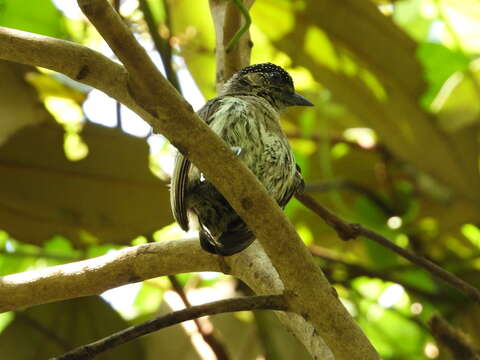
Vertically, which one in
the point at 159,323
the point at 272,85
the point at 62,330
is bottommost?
the point at 159,323

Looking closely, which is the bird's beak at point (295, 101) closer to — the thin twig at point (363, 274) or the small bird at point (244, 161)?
the small bird at point (244, 161)

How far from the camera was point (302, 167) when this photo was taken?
3361mm

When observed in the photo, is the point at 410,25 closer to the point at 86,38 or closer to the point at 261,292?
the point at 86,38

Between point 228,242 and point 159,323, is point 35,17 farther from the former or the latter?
point 159,323

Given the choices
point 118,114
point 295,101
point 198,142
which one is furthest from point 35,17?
point 198,142

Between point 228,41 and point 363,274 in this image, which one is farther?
point 363,274

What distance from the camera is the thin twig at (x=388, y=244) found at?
2062 mm

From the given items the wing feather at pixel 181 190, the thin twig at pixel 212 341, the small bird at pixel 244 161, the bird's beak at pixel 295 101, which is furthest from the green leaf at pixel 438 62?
the wing feather at pixel 181 190

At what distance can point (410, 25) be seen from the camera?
3.69 meters

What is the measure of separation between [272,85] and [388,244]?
2.96 ft

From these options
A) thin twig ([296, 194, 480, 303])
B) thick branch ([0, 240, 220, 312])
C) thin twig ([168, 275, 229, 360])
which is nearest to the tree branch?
thick branch ([0, 240, 220, 312])

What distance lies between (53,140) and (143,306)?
76 cm

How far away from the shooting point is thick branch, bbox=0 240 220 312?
176cm

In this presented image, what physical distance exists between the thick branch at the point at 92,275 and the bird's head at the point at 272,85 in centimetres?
99
